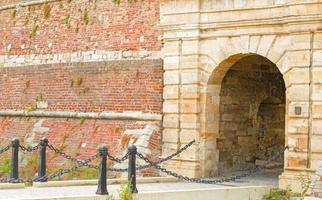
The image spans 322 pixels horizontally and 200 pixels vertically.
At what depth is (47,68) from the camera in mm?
18812

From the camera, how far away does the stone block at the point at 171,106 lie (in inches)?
594

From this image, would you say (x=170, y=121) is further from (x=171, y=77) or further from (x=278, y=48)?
(x=278, y=48)

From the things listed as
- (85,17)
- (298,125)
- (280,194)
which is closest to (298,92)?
(298,125)

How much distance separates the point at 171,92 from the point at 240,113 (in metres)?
1.87

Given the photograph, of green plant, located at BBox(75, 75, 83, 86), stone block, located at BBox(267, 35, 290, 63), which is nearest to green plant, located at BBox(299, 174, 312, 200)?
stone block, located at BBox(267, 35, 290, 63)

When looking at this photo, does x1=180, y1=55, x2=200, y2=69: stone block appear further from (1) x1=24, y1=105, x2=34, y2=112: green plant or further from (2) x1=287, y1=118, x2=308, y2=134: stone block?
(1) x1=24, y1=105, x2=34, y2=112: green plant

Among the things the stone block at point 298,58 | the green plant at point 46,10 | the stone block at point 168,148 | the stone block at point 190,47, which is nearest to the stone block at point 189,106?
the stone block at point 168,148

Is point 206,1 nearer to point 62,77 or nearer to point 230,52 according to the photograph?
point 230,52

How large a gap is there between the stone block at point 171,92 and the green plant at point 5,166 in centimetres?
480

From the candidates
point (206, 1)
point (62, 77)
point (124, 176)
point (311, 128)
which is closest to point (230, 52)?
point (206, 1)

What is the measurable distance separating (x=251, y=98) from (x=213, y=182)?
3.13m

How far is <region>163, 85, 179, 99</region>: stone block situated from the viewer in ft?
49.5

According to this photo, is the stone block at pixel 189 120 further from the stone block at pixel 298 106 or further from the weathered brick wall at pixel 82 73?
the stone block at pixel 298 106

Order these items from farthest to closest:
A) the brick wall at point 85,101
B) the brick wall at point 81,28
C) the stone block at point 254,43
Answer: the brick wall at point 81,28, the brick wall at point 85,101, the stone block at point 254,43
